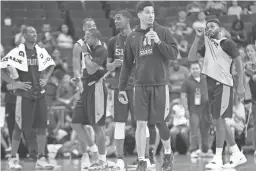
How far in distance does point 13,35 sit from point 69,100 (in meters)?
4.55

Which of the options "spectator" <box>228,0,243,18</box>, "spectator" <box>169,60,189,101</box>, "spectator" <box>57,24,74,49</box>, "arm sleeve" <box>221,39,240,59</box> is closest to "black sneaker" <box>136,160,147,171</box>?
"arm sleeve" <box>221,39,240,59</box>

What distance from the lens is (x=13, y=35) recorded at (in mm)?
15773

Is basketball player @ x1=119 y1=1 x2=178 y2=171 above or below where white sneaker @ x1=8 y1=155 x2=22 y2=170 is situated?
above

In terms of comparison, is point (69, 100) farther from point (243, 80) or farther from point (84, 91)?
point (243, 80)

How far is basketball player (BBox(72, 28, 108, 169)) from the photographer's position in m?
7.62

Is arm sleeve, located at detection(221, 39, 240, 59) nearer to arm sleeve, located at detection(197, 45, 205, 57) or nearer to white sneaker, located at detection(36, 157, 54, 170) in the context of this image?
arm sleeve, located at detection(197, 45, 205, 57)

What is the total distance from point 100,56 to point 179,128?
4314mm

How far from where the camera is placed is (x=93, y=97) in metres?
7.70

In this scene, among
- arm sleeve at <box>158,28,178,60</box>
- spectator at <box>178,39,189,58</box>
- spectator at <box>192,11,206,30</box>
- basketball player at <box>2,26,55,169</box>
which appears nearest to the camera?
arm sleeve at <box>158,28,178,60</box>

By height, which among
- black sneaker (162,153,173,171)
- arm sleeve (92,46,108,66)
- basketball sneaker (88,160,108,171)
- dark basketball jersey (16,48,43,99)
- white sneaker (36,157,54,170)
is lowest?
white sneaker (36,157,54,170)

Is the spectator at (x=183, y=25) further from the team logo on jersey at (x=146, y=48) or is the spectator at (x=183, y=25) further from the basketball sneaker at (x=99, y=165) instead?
the team logo on jersey at (x=146, y=48)

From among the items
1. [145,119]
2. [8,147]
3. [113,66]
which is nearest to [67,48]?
[8,147]

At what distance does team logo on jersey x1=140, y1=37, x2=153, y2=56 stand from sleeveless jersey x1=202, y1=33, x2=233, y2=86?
1.25 metres

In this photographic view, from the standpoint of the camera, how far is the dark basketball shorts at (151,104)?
653 cm
